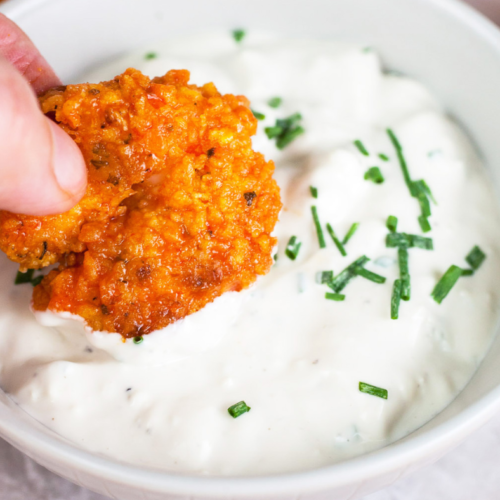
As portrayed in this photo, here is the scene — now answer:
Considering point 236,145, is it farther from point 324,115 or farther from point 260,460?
point 260,460

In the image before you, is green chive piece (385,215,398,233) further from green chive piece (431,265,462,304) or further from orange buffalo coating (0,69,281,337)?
orange buffalo coating (0,69,281,337)

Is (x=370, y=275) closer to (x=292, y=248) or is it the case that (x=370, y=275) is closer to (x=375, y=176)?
(x=292, y=248)

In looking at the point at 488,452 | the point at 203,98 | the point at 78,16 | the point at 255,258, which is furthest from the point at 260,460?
the point at 78,16

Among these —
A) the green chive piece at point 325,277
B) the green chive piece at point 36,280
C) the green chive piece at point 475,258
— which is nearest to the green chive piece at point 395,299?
the green chive piece at point 325,277

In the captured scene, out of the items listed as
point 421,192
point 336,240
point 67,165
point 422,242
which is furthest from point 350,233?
point 67,165

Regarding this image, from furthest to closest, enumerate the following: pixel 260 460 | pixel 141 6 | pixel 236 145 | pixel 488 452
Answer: pixel 141 6
pixel 488 452
pixel 236 145
pixel 260 460

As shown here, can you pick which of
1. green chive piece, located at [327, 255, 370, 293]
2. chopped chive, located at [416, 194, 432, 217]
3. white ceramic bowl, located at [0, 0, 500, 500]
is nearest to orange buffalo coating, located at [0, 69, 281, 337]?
green chive piece, located at [327, 255, 370, 293]

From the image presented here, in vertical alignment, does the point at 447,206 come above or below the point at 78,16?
below
